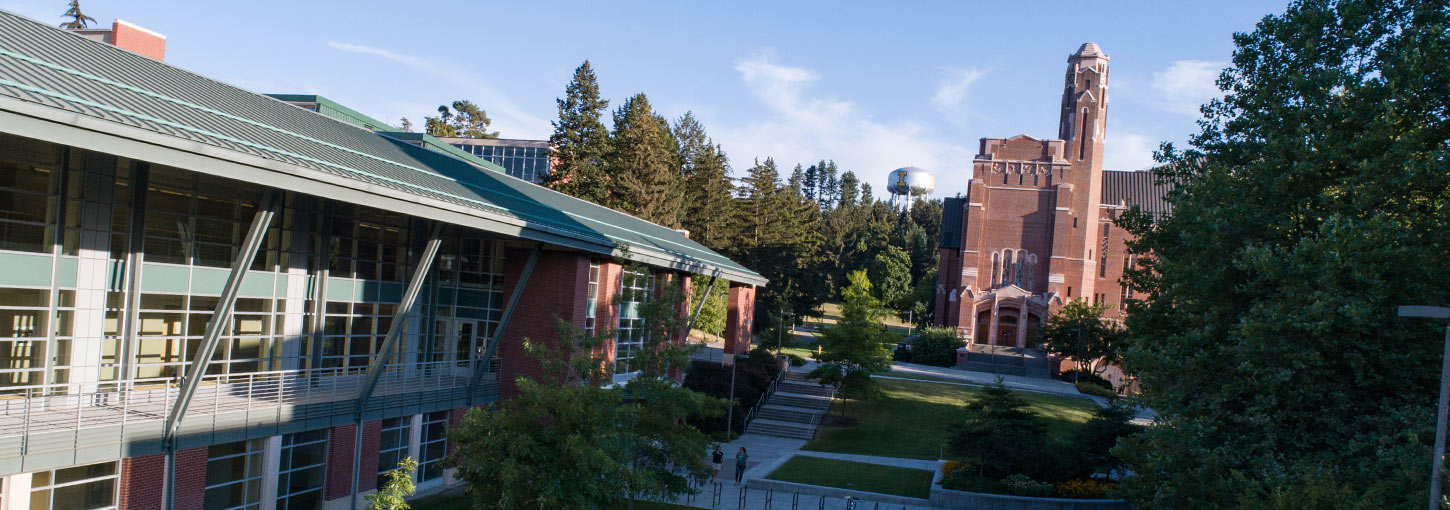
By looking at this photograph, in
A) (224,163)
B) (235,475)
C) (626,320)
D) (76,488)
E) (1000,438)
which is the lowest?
(235,475)

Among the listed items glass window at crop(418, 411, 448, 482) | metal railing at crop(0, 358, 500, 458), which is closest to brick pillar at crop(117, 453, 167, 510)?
metal railing at crop(0, 358, 500, 458)

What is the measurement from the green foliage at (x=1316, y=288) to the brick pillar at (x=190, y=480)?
727 inches

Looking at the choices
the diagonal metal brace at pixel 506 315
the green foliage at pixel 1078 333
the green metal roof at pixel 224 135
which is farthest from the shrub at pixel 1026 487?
the green foliage at pixel 1078 333

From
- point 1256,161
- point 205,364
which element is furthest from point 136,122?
point 1256,161

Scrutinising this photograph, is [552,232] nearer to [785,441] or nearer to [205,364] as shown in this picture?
[205,364]

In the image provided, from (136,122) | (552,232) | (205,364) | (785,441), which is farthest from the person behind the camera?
(785,441)

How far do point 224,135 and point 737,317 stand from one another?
98.4ft

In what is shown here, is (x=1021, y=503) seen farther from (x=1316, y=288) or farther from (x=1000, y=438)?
(x=1316, y=288)

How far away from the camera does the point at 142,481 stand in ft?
54.0

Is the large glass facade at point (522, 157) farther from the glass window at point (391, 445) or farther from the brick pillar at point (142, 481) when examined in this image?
the brick pillar at point (142, 481)

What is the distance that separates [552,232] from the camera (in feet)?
77.1

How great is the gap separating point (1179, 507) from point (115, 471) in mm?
19939

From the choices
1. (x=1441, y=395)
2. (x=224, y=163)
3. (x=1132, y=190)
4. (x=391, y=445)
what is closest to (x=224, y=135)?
(x=224, y=163)

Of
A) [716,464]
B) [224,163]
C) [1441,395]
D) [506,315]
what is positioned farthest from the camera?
[716,464]
